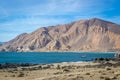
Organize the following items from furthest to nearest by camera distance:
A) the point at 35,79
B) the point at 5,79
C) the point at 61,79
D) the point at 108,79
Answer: the point at 5,79 < the point at 35,79 < the point at 61,79 < the point at 108,79

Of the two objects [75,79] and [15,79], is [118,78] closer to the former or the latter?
[75,79]

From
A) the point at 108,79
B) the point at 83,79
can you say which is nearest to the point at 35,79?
the point at 83,79

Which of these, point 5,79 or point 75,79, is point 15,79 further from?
point 75,79

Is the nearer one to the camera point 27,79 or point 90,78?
point 90,78

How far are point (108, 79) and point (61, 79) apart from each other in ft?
17.3

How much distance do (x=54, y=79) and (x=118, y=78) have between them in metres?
7.07

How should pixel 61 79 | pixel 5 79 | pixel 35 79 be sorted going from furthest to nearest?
1. pixel 5 79
2. pixel 35 79
3. pixel 61 79

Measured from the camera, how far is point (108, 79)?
29.1 meters

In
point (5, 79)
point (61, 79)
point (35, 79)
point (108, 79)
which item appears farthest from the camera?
point (5, 79)

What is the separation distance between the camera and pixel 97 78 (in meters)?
30.6

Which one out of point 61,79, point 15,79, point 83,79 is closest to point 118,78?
point 83,79

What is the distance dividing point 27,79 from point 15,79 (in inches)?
71.9

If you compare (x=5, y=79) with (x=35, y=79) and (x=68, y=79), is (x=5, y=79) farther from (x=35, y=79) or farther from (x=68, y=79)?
(x=68, y=79)

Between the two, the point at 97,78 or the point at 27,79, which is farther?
the point at 27,79
